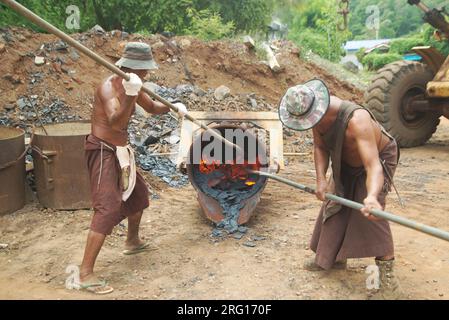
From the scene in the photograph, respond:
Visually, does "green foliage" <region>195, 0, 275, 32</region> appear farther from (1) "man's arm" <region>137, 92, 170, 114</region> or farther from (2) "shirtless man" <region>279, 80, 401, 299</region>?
(2) "shirtless man" <region>279, 80, 401, 299</region>

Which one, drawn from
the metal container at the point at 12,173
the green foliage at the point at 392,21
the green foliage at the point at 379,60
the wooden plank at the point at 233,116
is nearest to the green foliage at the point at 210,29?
the wooden plank at the point at 233,116

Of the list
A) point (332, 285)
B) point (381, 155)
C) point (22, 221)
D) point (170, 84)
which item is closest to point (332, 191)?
point (381, 155)

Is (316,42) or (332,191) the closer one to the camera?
(332,191)

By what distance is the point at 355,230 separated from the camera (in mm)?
3574

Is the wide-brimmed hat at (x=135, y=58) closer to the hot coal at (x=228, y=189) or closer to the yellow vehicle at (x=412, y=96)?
the hot coal at (x=228, y=189)

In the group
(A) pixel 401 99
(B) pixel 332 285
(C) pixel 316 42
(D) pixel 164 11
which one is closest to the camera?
(B) pixel 332 285

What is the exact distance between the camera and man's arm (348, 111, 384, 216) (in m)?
3.07

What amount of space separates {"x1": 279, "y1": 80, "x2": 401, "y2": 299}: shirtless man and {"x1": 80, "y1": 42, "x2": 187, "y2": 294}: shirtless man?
1204mm

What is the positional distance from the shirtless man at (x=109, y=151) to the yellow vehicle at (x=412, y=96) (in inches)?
214

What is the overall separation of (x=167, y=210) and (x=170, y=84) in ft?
13.9

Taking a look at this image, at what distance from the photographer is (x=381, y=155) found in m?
3.62

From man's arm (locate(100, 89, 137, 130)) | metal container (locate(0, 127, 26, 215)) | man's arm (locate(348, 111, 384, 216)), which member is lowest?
metal container (locate(0, 127, 26, 215))

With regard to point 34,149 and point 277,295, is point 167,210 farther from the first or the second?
point 277,295

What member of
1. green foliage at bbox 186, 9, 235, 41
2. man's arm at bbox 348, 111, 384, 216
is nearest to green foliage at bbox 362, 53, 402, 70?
green foliage at bbox 186, 9, 235, 41
